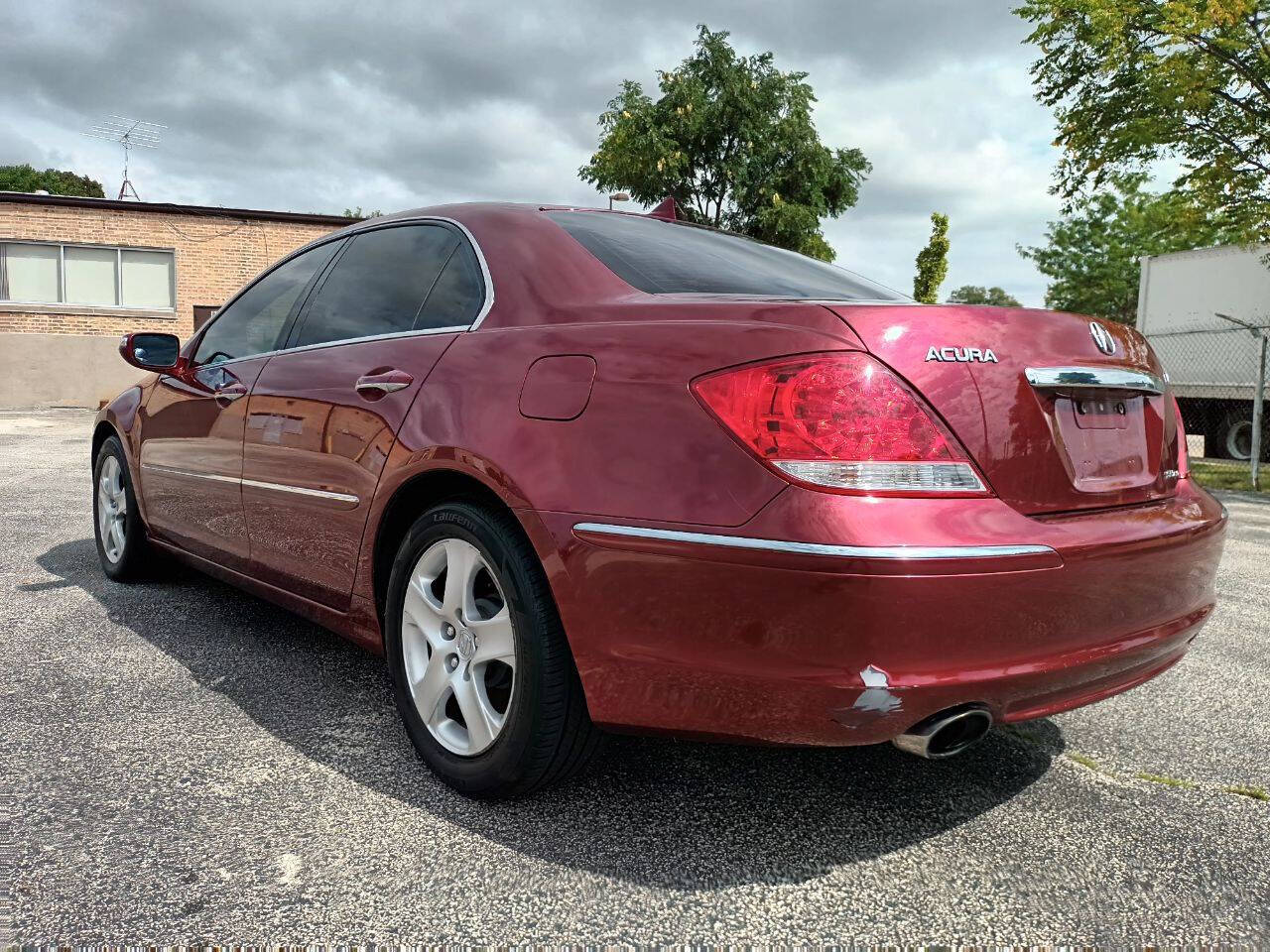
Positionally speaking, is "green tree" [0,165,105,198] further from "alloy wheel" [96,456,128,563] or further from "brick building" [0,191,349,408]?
"alloy wheel" [96,456,128,563]

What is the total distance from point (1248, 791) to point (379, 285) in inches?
111

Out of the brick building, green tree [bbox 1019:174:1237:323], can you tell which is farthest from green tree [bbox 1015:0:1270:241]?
green tree [bbox 1019:174:1237:323]

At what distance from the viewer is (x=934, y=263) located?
26.3 m

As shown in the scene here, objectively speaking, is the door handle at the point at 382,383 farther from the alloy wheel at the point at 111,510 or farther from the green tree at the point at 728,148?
the green tree at the point at 728,148

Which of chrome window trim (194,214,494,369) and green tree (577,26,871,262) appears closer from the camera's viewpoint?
chrome window trim (194,214,494,369)

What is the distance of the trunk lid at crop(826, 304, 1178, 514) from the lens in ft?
6.26

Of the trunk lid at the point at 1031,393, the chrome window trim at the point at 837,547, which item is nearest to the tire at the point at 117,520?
the chrome window trim at the point at 837,547

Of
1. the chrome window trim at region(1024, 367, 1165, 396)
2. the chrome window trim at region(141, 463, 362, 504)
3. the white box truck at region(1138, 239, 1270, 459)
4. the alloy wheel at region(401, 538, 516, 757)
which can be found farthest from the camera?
the white box truck at region(1138, 239, 1270, 459)

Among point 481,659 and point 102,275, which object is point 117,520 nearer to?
point 481,659

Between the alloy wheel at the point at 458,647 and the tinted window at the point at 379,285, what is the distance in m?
0.77

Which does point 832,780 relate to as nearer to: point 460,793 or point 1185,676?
point 460,793

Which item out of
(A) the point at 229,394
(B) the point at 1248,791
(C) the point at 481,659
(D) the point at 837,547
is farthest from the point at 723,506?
(A) the point at 229,394

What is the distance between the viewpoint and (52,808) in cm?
225

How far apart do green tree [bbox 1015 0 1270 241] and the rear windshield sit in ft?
36.9
